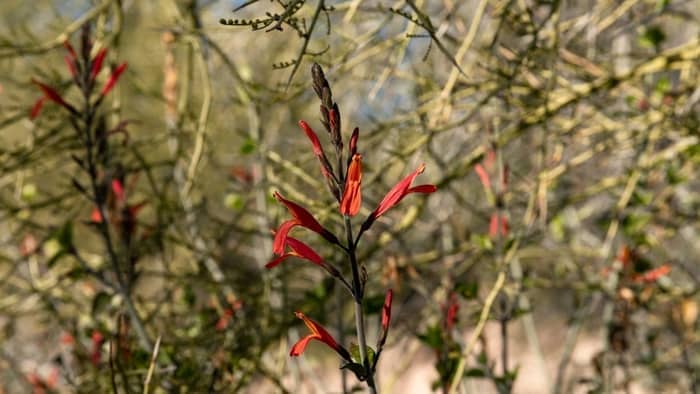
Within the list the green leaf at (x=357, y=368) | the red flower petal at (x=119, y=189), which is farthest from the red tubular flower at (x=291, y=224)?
the red flower petal at (x=119, y=189)

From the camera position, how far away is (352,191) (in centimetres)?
88

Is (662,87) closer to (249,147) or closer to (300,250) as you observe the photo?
(249,147)

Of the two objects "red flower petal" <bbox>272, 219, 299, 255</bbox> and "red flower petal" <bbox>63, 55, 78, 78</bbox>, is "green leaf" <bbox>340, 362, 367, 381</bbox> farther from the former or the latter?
"red flower petal" <bbox>63, 55, 78, 78</bbox>

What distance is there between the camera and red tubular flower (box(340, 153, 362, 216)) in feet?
2.85

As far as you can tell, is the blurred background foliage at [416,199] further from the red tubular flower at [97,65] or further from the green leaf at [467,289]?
the red tubular flower at [97,65]

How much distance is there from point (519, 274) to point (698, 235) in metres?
1.53

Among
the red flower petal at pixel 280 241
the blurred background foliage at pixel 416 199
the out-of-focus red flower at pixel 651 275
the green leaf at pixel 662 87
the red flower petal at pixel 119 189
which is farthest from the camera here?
the green leaf at pixel 662 87

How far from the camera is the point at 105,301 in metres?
1.96

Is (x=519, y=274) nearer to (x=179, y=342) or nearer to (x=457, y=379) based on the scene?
(x=457, y=379)

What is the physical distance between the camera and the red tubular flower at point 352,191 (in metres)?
0.87

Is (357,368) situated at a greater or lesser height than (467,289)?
lesser

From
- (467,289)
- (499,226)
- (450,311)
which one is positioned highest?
(499,226)

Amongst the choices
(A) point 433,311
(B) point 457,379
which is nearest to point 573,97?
(A) point 433,311

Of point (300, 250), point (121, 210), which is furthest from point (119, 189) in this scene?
point (300, 250)
